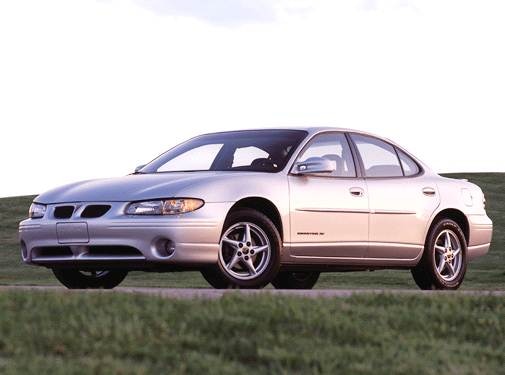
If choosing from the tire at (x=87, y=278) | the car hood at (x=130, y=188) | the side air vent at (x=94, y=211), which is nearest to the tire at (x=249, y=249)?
the car hood at (x=130, y=188)

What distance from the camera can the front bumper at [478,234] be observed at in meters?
12.3

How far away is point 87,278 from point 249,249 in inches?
81.5

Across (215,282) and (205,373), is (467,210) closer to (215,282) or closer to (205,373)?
(215,282)

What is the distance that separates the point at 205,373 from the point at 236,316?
1205 millimetres

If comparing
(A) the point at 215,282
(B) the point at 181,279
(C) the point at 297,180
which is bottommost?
(B) the point at 181,279

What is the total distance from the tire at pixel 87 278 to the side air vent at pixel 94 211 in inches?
44.7

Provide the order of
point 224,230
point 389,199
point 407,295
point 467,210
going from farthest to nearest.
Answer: point 467,210 < point 389,199 < point 224,230 < point 407,295

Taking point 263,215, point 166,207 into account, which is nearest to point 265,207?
point 263,215

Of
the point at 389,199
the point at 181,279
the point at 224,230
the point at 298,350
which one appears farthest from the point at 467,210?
the point at 181,279

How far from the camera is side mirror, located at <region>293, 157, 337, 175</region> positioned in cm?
1042

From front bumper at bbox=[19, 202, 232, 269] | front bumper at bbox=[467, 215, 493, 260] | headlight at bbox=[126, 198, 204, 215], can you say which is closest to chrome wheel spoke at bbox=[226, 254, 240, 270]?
front bumper at bbox=[19, 202, 232, 269]

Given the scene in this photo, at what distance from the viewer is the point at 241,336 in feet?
21.4

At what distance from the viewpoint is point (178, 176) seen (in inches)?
407

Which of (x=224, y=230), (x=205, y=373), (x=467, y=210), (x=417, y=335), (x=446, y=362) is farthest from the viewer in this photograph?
(x=467, y=210)
